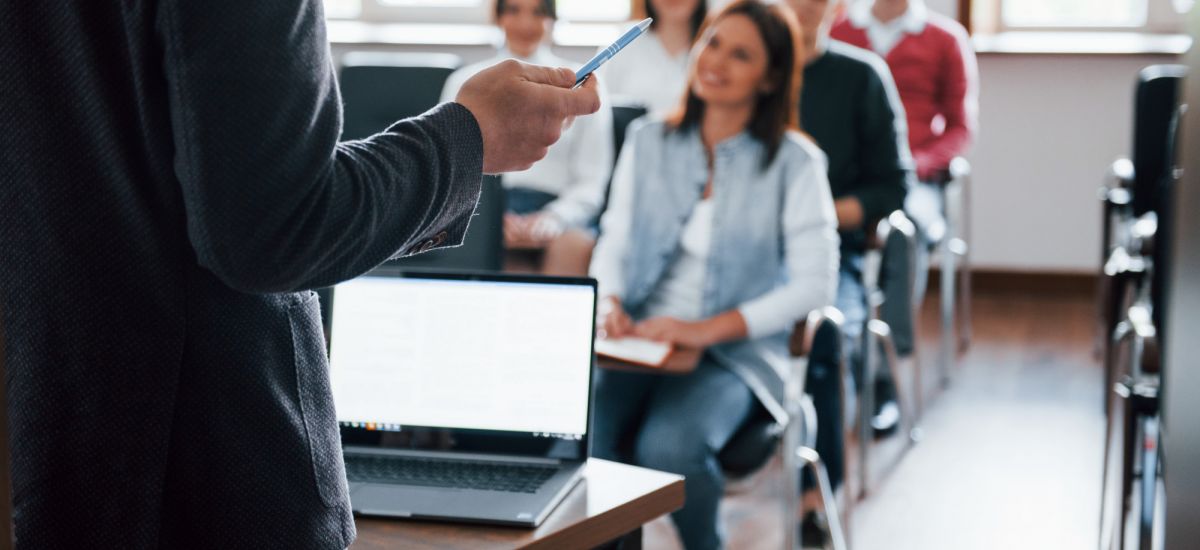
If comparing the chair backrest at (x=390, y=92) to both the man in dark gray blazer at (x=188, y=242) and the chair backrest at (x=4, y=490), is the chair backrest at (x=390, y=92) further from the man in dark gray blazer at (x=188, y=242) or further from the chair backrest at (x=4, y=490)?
the chair backrest at (x=4, y=490)

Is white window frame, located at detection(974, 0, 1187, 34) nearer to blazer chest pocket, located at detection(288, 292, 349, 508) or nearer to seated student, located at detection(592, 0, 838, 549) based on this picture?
seated student, located at detection(592, 0, 838, 549)

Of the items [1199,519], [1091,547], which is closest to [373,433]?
[1199,519]

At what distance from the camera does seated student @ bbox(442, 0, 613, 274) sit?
3.58 meters

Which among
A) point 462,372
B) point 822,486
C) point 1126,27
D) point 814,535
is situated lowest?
point 814,535

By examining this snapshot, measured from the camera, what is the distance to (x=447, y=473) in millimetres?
1396

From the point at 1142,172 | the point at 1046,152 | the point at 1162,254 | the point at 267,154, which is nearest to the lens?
the point at 267,154

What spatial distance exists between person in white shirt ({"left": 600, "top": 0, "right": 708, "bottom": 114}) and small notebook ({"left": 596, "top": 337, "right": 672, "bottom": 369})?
2.03m

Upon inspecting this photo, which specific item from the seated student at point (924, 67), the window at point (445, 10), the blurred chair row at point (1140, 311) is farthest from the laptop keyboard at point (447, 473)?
the window at point (445, 10)

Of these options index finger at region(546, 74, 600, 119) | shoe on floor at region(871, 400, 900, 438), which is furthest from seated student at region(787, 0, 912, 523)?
index finger at region(546, 74, 600, 119)

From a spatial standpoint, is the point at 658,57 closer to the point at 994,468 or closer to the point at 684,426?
the point at 994,468

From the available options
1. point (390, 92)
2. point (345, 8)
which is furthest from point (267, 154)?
point (345, 8)

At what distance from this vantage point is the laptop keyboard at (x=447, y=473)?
1352 millimetres

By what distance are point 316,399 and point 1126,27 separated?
5723 millimetres

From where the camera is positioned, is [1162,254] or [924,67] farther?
[924,67]
